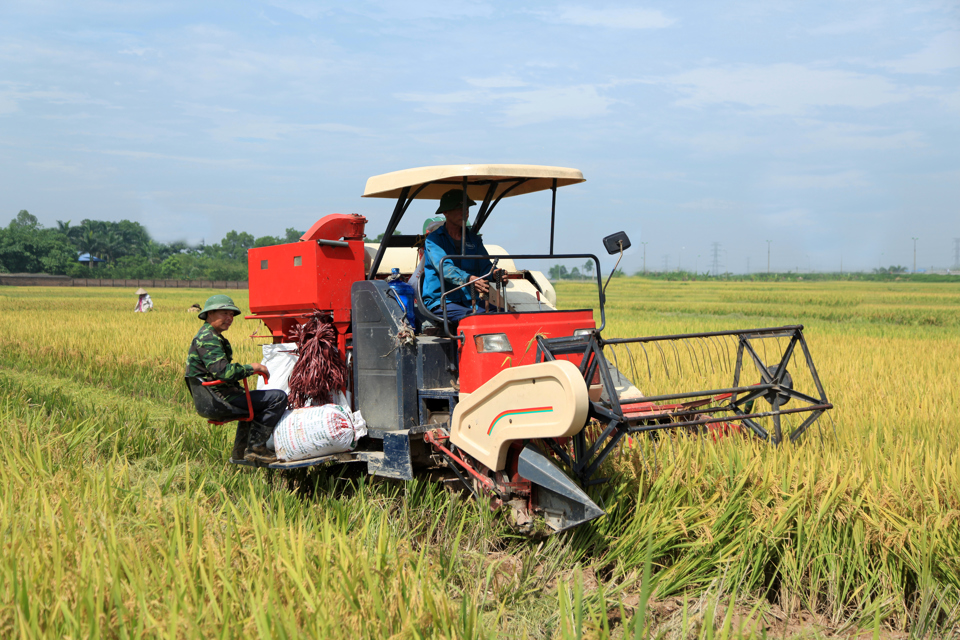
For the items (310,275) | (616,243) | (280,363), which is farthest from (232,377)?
(616,243)

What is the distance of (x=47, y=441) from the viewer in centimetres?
582

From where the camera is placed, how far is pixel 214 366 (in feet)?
17.9

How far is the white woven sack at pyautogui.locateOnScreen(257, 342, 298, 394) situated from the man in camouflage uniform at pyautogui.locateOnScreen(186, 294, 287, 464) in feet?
1.01

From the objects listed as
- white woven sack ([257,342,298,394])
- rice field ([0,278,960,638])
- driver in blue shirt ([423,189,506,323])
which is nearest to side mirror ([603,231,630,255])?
driver in blue shirt ([423,189,506,323])

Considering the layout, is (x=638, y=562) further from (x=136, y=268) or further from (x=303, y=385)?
(x=136, y=268)

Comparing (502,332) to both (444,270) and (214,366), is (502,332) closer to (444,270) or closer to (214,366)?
(444,270)

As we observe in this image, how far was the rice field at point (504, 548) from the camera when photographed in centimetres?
275

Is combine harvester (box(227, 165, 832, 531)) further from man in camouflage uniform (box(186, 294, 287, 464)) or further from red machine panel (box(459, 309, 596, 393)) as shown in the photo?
man in camouflage uniform (box(186, 294, 287, 464))

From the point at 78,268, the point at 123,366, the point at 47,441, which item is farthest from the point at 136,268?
the point at 47,441

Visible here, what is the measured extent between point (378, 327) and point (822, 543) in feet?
10.9

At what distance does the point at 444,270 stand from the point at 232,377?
182cm

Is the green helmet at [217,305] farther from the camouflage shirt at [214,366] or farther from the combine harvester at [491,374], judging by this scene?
the combine harvester at [491,374]

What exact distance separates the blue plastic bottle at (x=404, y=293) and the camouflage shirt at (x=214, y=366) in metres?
1.26

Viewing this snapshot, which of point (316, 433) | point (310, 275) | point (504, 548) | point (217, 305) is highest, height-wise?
point (310, 275)
